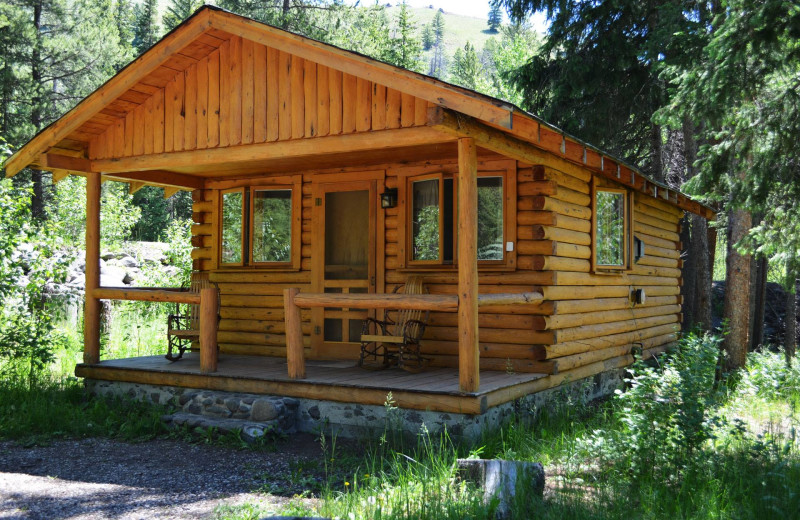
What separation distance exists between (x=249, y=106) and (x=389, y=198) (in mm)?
2128

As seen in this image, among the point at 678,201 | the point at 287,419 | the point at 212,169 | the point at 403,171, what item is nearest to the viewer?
the point at 287,419

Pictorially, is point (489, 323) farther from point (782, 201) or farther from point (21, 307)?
point (21, 307)

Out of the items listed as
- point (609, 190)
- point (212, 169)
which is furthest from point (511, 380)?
point (212, 169)

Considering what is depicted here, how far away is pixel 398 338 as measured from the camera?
7695 millimetres

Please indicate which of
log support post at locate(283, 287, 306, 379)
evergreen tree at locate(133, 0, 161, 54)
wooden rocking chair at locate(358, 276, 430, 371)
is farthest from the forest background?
evergreen tree at locate(133, 0, 161, 54)

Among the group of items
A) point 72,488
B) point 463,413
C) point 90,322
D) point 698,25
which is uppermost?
point 698,25

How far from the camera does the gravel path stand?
5008 mm

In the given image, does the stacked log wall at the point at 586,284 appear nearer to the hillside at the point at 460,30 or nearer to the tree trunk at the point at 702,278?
the tree trunk at the point at 702,278

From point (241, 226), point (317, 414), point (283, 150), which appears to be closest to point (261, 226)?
point (241, 226)

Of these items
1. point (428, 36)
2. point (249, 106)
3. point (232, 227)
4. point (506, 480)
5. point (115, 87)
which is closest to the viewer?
point (506, 480)

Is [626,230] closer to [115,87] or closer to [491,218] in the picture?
[491,218]

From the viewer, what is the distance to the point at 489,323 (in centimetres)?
811

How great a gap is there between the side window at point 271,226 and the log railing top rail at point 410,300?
7.98 feet

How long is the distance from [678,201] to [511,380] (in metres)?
6.11
